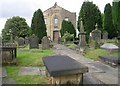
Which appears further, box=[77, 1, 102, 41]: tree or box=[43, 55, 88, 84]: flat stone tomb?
box=[77, 1, 102, 41]: tree

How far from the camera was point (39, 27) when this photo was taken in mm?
37062

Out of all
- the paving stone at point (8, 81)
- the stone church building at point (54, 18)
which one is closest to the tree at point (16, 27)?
the stone church building at point (54, 18)

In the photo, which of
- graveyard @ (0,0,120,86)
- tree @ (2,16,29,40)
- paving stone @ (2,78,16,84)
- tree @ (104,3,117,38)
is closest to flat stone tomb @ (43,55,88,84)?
graveyard @ (0,0,120,86)

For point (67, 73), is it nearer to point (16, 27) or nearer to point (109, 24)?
point (109, 24)

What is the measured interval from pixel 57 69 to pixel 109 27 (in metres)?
32.0

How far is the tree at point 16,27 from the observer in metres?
56.5

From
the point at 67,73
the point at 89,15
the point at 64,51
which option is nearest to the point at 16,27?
the point at 89,15

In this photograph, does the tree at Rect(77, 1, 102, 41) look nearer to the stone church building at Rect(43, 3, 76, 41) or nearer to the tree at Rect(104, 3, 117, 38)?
the tree at Rect(104, 3, 117, 38)

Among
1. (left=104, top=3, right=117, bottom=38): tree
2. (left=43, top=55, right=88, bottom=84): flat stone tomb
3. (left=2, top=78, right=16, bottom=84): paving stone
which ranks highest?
(left=104, top=3, right=117, bottom=38): tree

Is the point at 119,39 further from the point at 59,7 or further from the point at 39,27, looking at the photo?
the point at 59,7

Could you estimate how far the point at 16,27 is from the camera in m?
58.8

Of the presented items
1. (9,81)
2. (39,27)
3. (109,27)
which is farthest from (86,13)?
(9,81)

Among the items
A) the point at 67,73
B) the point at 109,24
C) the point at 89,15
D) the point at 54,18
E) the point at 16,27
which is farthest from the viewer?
the point at 16,27

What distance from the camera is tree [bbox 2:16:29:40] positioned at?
2226 inches
